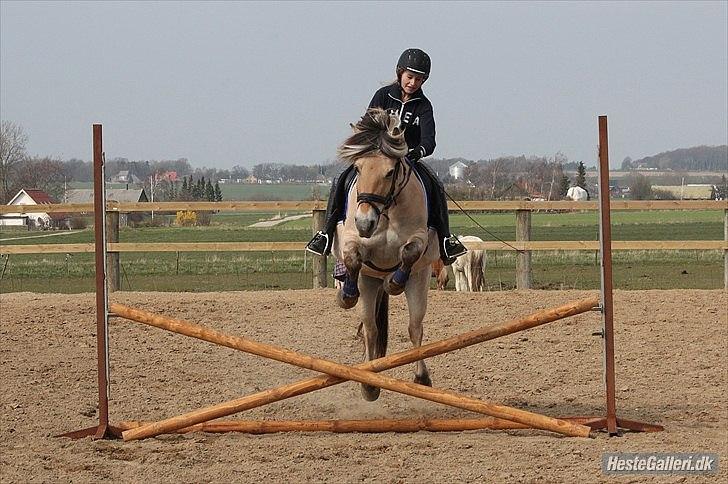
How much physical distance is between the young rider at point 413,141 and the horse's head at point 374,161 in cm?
50

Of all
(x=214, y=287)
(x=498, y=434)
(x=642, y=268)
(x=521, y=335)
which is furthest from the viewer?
(x=642, y=268)

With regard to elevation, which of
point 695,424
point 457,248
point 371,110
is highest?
point 371,110

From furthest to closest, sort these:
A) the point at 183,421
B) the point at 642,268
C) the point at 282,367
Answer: the point at 642,268, the point at 282,367, the point at 183,421

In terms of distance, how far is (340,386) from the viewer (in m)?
8.76

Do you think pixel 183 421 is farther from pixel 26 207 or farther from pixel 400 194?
pixel 26 207

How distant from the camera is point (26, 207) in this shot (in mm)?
13734

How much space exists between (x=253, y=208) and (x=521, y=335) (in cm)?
508

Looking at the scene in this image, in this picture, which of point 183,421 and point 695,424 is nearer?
point 183,421

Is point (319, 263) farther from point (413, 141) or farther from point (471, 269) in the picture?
point (413, 141)

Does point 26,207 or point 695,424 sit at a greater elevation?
point 26,207

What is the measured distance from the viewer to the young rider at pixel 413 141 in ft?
22.3

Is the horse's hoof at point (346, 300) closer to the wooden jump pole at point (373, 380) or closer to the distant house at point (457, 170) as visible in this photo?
the wooden jump pole at point (373, 380)

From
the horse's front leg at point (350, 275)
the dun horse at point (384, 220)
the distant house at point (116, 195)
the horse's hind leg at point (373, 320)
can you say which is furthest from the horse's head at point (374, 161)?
the distant house at point (116, 195)

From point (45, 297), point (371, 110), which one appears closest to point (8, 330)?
point (45, 297)
